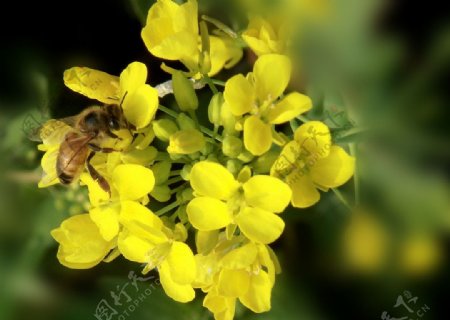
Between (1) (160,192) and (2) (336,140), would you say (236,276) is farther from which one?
(2) (336,140)

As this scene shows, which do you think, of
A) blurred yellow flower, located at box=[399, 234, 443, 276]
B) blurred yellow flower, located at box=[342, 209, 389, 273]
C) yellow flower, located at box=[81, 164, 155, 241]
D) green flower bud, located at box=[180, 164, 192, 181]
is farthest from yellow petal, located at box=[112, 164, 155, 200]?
blurred yellow flower, located at box=[399, 234, 443, 276]

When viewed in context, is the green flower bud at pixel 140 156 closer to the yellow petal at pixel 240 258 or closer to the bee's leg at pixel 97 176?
the bee's leg at pixel 97 176

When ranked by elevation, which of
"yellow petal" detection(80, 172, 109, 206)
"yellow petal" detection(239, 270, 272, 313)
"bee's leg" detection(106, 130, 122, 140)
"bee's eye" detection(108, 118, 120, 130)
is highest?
"bee's eye" detection(108, 118, 120, 130)

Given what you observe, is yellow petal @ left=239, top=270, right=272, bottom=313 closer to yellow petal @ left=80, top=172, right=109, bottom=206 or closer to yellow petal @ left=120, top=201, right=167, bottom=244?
yellow petal @ left=120, top=201, right=167, bottom=244

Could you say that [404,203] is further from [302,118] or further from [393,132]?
[302,118]

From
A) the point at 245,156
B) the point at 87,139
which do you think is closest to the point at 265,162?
the point at 245,156

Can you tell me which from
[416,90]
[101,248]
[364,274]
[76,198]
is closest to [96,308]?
[76,198]

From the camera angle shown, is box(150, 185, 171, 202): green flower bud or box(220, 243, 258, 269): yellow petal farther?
box(150, 185, 171, 202): green flower bud
